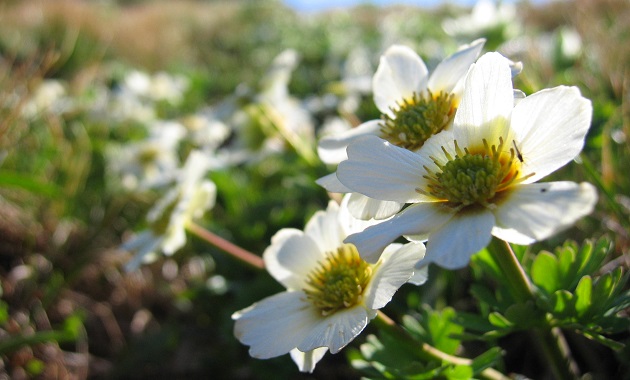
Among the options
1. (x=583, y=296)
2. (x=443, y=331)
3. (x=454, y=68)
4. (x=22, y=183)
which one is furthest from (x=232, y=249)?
(x=22, y=183)

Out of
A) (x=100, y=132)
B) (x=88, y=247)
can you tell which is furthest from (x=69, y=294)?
(x=100, y=132)

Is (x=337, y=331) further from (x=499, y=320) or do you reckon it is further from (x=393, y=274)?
(x=499, y=320)

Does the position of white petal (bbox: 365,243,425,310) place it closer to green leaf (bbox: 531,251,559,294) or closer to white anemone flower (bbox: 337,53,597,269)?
white anemone flower (bbox: 337,53,597,269)

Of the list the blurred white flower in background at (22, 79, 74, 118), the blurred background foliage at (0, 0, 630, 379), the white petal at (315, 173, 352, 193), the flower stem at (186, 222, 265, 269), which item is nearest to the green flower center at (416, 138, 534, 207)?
the white petal at (315, 173, 352, 193)

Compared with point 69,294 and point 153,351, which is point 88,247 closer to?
point 69,294

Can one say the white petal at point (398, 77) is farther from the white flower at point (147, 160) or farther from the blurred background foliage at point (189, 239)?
the white flower at point (147, 160)

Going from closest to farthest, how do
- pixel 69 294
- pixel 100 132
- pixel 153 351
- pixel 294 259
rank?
pixel 294 259 → pixel 153 351 → pixel 69 294 → pixel 100 132
